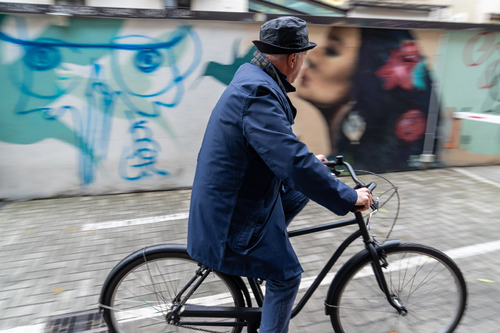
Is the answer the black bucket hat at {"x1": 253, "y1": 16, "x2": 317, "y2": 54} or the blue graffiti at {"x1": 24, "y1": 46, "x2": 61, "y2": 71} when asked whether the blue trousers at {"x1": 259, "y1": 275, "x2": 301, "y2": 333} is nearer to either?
the black bucket hat at {"x1": 253, "y1": 16, "x2": 317, "y2": 54}

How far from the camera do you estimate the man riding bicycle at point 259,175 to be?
1.67 metres

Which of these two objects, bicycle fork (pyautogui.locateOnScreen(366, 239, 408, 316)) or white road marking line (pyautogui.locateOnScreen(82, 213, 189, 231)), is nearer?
bicycle fork (pyautogui.locateOnScreen(366, 239, 408, 316))

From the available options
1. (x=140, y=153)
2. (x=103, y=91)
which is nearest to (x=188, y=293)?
(x=140, y=153)

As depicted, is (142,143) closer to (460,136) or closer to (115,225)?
(115,225)

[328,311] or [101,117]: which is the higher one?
[101,117]

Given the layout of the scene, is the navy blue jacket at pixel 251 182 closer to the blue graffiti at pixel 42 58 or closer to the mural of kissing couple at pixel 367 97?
the blue graffiti at pixel 42 58

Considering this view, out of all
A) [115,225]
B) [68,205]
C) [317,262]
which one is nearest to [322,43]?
[317,262]

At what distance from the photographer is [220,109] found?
1791mm

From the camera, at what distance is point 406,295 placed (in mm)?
2432

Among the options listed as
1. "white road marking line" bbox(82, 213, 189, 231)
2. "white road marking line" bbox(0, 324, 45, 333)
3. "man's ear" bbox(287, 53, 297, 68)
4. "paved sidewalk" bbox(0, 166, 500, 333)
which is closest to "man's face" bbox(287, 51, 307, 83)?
"man's ear" bbox(287, 53, 297, 68)

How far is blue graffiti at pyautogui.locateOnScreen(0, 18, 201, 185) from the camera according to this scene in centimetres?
490

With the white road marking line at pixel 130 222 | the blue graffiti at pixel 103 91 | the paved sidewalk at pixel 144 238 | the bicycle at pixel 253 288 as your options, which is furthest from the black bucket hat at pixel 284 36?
the blue graffiti at pixel 103 91

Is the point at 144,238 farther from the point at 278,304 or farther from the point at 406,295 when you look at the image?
the point at 406,295

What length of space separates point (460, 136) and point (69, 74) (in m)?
6.28
